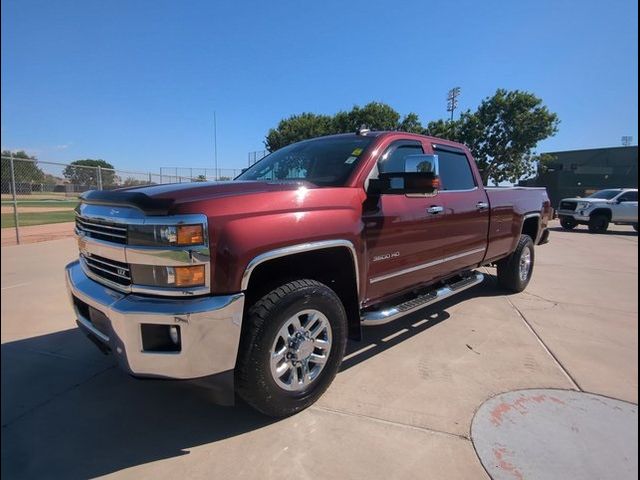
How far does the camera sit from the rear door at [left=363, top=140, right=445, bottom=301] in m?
3.16

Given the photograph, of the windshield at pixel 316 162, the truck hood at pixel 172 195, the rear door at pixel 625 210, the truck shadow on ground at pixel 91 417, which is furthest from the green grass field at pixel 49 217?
the rear door at pixel 625 210

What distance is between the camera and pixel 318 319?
2805 mm

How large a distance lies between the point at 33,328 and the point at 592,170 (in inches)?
2228

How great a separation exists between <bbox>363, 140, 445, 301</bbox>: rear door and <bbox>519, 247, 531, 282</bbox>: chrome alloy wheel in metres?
2.55

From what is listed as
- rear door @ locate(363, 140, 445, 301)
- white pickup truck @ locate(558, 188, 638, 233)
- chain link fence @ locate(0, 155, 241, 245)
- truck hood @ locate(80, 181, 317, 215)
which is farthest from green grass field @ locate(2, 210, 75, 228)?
white pickup truck @ locate(558, 188, 638, 233)

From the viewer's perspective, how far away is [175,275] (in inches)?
86.6

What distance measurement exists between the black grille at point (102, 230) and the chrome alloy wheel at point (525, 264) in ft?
17.4

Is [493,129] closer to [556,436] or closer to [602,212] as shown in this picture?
[602,212]

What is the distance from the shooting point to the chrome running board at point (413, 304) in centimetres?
321

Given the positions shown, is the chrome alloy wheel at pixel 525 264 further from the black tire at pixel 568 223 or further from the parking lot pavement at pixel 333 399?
the black tire at pixel 568 223

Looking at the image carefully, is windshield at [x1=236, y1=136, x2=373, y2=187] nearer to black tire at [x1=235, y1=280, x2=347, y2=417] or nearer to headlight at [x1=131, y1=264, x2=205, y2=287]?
black tire at [x1=235, y1=280, x2=347, y2=417]

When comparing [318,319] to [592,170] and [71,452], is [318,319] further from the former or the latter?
[592,170]

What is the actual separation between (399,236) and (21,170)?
458 inches

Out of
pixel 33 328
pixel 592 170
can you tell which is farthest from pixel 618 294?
pixel 592 170
